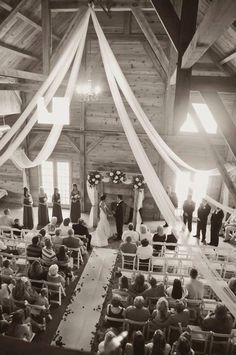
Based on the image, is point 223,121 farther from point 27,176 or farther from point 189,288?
point 27,176

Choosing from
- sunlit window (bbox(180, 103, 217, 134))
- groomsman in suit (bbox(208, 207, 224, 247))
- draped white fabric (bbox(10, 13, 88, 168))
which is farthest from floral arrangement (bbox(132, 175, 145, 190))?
draped white fabric (bbox(10, 13, 88, 168))

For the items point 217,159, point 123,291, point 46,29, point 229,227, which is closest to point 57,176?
point 46,29

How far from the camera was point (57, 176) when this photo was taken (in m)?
12.7

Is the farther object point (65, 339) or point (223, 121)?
point (65, 339)

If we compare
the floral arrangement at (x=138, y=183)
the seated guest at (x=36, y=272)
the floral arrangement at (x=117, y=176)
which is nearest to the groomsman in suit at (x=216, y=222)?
the floral arrangement at (x=138, y=183)

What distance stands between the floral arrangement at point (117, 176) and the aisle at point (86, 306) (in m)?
3.03

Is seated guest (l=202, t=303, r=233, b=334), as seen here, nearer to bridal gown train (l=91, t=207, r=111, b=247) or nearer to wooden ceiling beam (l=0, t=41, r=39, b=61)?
bridal gown train (l=91, t=207, r=111, b=247)

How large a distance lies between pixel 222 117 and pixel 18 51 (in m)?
8.72

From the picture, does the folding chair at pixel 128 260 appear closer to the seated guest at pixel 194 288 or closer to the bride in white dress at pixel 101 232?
the seated guest at pixel 194 288

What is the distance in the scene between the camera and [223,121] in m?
2.44

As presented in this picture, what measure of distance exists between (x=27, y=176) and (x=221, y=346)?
31.4 feet

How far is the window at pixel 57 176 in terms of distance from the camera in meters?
12.6

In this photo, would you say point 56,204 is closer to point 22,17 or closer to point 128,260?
point 128,260

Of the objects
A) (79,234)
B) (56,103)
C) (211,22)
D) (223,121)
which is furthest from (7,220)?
(211,22)
